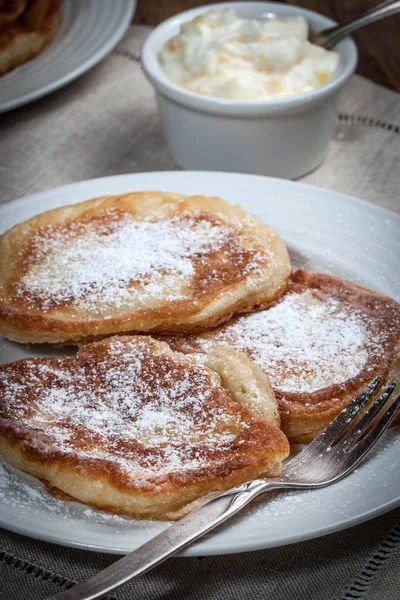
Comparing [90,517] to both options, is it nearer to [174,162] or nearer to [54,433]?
[54,433]

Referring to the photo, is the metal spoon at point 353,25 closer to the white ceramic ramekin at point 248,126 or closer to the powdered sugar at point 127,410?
the white ceramic ramekin at point 248,126

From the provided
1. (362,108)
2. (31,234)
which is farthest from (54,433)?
(362,108)

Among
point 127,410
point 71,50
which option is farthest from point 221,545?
point 71,50

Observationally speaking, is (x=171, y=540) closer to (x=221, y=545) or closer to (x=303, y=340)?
(x=221, y=545)

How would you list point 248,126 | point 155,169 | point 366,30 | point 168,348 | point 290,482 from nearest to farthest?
point 290,482 < point 168,348 < point 248,126 < point 155,169 < point 366,30

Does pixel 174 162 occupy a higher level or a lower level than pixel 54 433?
lower

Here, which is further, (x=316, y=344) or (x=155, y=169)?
(x=155, y=169)
